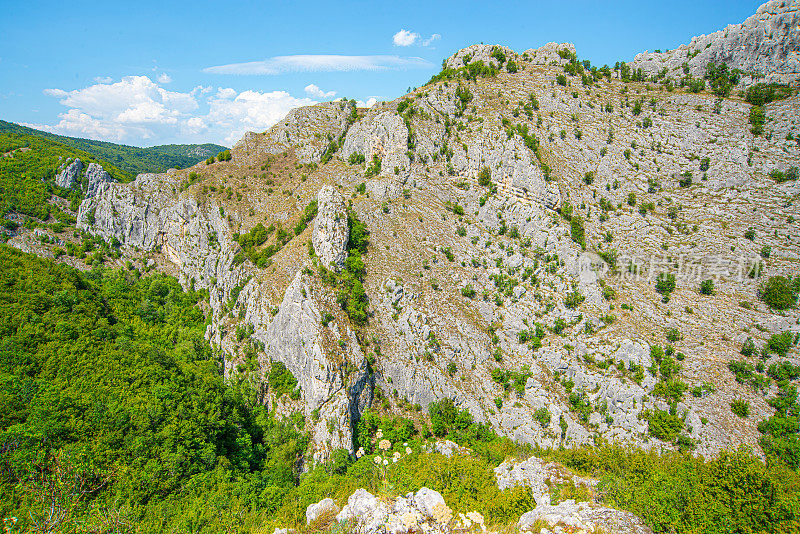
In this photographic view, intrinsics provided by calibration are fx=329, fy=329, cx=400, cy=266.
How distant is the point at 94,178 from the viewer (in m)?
90.8

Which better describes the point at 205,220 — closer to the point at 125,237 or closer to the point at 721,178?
the point at 125,237

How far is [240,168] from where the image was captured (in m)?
80.1

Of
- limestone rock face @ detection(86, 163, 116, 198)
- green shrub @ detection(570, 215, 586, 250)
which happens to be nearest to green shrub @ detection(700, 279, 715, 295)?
green shrub @ detection(570, 215, 586, 250)

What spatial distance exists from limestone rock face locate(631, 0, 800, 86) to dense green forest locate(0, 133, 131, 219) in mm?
158407

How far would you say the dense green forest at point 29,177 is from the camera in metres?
79.9

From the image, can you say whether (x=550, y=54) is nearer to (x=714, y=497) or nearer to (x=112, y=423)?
(x=714, y=497)

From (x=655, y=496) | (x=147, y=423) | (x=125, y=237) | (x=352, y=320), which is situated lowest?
(x=147, y=423)

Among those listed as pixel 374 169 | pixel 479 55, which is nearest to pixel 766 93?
pixel 479 55

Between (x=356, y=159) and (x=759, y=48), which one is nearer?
(x=759, y=48)

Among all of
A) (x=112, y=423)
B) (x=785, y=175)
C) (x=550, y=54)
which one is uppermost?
(x=550, y=54)

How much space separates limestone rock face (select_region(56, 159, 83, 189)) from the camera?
90.1 meters

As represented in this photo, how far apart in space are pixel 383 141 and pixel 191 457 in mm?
65038

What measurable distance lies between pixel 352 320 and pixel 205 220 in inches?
1753

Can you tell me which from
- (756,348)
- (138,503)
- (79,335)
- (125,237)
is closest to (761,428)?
(756,348)
